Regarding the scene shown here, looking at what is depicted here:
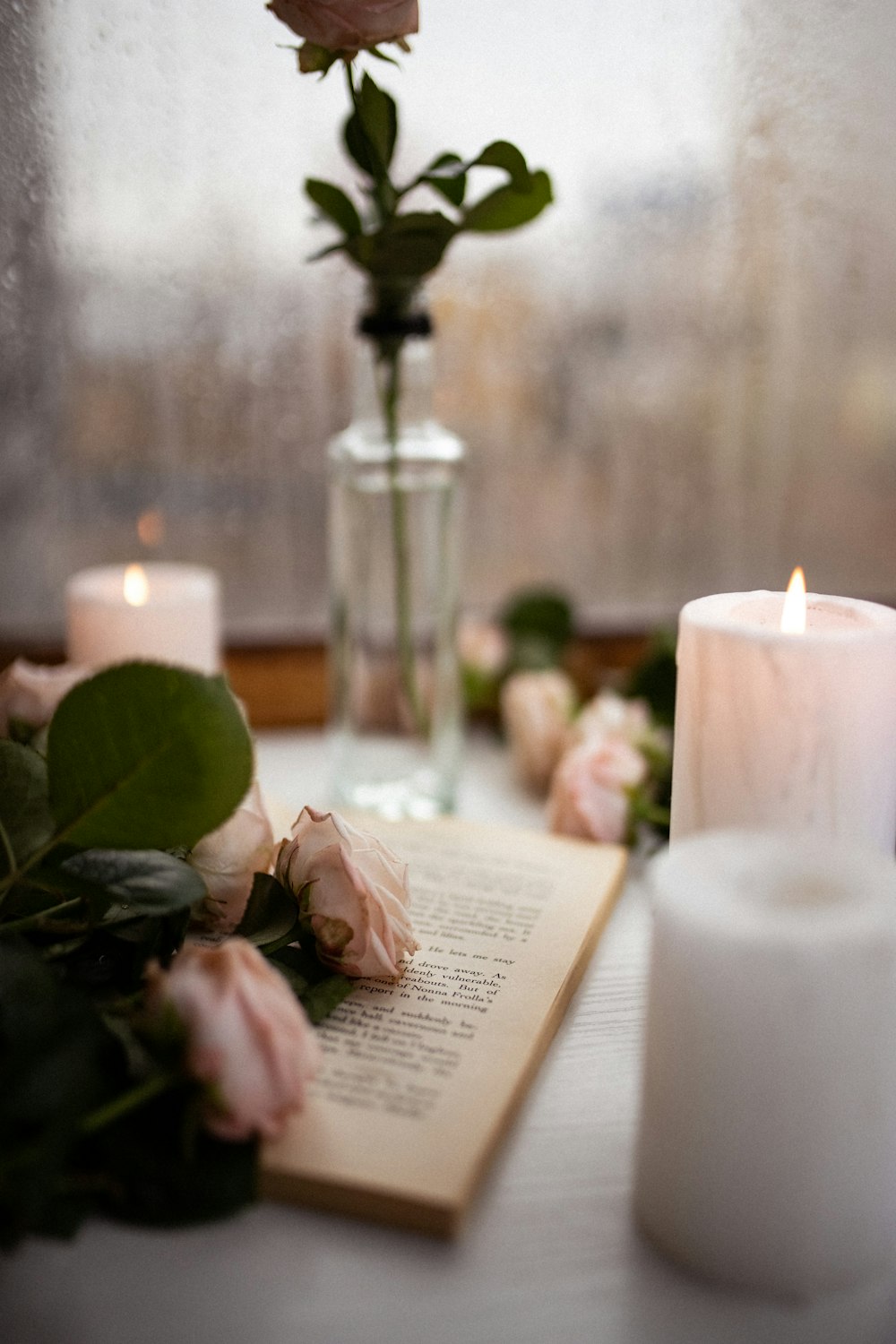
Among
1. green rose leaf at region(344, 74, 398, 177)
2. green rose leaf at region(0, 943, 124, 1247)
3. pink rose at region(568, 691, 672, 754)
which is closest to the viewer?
green rose leaf at region(0, 943, 124, 1247)

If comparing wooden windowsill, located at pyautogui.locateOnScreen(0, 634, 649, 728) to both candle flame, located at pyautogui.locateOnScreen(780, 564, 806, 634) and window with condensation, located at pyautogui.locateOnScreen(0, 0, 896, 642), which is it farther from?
candle flame, located at pyautogui.locateOnScreen(780, 564, 806, 634)

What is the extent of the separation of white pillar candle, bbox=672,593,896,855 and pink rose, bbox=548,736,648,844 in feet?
0.66

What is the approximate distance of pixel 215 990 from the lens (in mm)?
307

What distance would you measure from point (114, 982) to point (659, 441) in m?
0.59

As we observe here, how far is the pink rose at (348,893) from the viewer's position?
0.39m

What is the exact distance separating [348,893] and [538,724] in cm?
31

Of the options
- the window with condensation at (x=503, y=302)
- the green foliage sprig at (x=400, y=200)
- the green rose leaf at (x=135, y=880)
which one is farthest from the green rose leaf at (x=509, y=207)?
the green rose leaf at (x=135, y=880)

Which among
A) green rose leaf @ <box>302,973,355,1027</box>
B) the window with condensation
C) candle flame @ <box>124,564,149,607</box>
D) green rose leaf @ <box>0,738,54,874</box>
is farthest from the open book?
the window with condensation

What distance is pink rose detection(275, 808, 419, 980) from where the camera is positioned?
1.27 feet

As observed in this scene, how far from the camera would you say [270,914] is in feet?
1.30

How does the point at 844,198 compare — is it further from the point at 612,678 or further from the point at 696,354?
the point at 612,678

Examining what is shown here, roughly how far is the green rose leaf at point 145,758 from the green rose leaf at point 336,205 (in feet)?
0.94

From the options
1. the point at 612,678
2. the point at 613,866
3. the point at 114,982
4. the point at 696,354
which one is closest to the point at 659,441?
the point at 696,354

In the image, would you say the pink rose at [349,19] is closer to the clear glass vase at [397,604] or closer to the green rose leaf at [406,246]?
the green rose leaf at [406,246]
